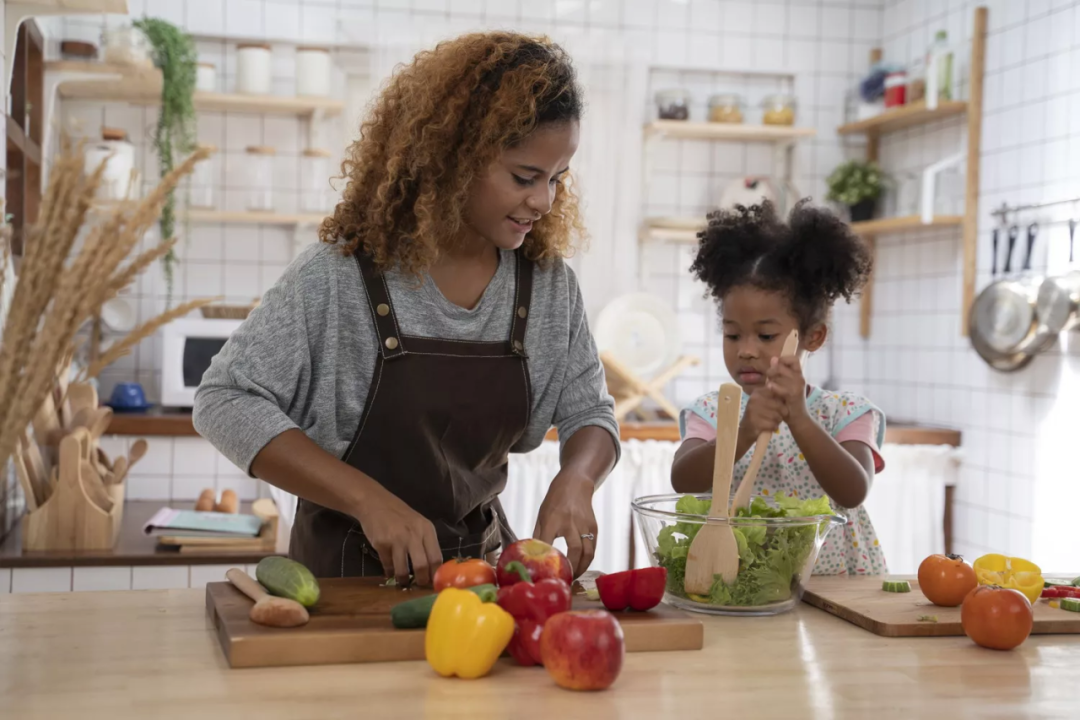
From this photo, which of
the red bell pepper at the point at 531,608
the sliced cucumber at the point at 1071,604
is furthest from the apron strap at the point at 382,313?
the sliced cucumber at the point at 1071,604

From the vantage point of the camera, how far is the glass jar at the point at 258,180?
138 inches

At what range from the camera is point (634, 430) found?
3.32 m

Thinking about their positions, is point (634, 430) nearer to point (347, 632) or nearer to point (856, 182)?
point (856, 182)

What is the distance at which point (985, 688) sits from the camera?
1021 mm

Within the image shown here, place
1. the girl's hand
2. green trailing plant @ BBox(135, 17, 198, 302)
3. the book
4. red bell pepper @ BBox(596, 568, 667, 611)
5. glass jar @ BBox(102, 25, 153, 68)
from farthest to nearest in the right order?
green trailing plant @ BBox(135, 17, 198, 302)
glass jar @ BBox(102, 25, 153, 68)
the book
the girl's hand
red bell pepper @ BBox(596, 568, 667, 611)

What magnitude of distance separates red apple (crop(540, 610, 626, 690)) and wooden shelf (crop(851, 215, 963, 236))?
9.03 feet

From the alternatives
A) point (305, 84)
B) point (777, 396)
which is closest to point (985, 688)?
point (777, 396)

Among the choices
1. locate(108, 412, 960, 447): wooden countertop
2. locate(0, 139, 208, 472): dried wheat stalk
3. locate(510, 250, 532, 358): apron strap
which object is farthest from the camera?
locate(108, 412, 960, 447): wooden countertop

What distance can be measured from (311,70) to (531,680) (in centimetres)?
287

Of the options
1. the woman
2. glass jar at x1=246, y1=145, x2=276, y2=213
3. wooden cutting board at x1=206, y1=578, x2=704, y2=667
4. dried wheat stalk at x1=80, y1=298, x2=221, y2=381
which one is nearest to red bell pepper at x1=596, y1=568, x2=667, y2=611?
wooden cutting board at x1=206, y1=578, x2=704, y2=667

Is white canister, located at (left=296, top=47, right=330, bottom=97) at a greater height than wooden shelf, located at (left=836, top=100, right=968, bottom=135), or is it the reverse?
white canister, located at (left=296, top=47, right=330, bottom=97)

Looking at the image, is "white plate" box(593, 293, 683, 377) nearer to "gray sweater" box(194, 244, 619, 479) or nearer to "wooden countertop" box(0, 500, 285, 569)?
"wooden countertop" box(0, 500, 285, 569)

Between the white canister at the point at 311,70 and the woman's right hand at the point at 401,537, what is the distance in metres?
2.56

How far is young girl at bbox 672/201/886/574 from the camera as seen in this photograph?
1.68m
